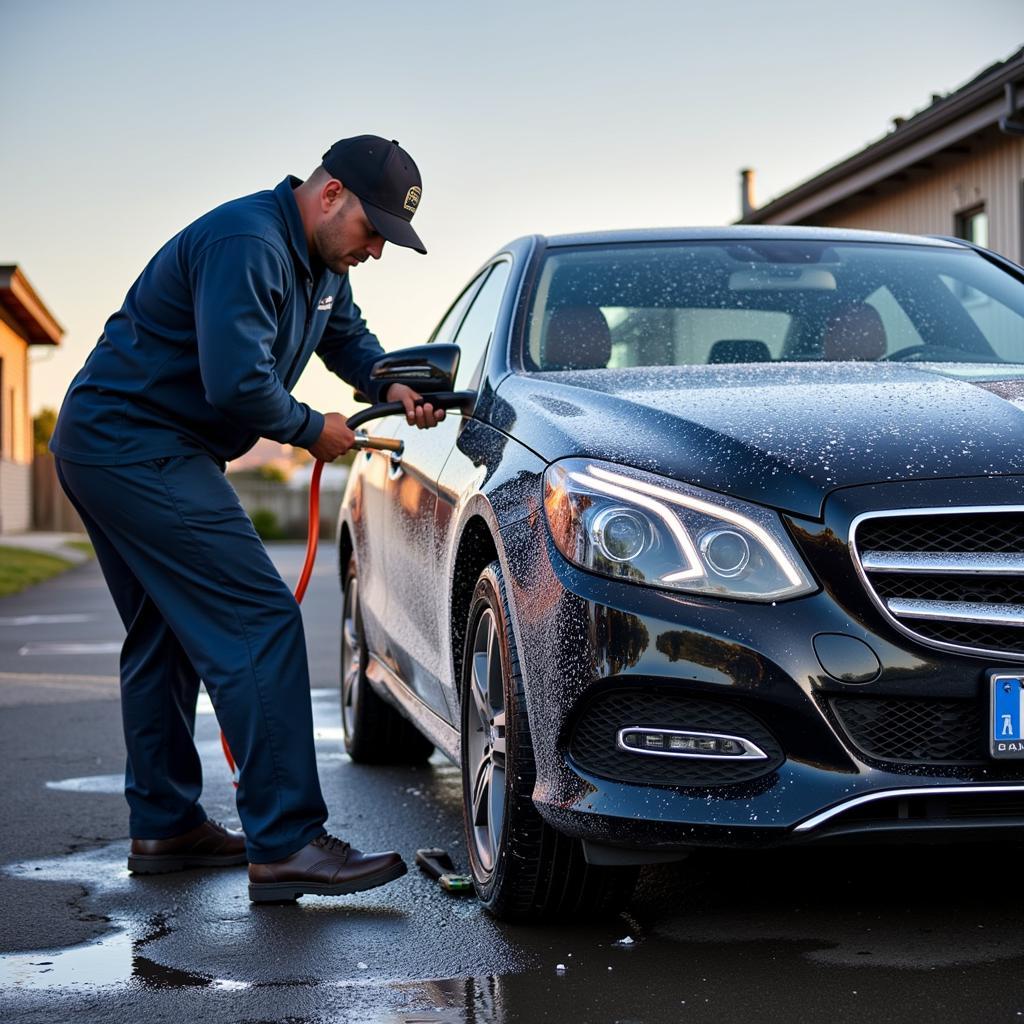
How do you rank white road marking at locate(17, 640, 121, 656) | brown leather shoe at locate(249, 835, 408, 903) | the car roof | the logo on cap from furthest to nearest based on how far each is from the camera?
1. white road marking at locate(17, 640, 121, 656)
2. the car roof
3. the logo on cap
4. brown leather shoe at locate(249, 835, 408, 903)

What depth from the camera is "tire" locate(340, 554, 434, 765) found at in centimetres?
623

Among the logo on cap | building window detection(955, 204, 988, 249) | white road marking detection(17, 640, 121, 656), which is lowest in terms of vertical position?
white road marking detection(17, 640, 121, 656)

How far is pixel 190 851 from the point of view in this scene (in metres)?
4.69

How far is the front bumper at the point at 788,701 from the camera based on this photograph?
321 cm

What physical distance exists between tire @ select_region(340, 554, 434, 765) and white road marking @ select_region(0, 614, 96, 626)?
7931mm

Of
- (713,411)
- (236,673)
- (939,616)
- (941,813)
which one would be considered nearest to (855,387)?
(713,411)

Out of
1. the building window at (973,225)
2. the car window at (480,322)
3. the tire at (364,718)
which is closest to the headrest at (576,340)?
the car window at (480,322)

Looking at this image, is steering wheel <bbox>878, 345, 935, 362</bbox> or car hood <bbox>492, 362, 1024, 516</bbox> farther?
steering wheel <bbox>878, 345, 935, 362</bbox>

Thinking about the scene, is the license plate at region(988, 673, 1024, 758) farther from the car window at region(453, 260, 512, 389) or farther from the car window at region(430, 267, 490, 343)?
the car window at region(430, 267, 490, 343)

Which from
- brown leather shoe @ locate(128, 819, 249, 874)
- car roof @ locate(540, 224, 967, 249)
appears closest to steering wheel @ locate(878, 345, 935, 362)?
car roof @ locate(540, 224, 967, 249)

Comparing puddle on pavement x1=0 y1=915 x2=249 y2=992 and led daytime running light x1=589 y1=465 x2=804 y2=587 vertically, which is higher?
led daytime running light x1=589 y1=465 x2=804 y2=587

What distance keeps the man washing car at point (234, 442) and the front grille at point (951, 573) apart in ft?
5.10

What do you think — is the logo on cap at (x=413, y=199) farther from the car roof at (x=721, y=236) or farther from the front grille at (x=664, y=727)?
the front grille at (x=664, y=727)

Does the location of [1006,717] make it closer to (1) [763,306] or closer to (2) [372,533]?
(1) [763,306]
